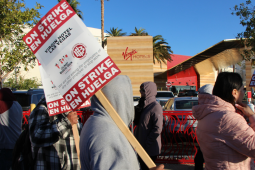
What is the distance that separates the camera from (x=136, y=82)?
2316cm

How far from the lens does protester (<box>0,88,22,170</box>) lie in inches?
140

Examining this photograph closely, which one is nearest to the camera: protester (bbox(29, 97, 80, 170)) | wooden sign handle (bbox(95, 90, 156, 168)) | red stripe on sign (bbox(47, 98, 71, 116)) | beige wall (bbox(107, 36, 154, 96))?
wooden sign handle (bbox(95, 90, 156, 168))

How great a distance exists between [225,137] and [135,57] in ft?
70.3

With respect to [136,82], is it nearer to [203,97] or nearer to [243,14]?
[243,14]

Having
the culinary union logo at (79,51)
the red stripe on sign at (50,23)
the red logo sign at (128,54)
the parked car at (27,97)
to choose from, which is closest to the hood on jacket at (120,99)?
the culinary union logo at (79,51)

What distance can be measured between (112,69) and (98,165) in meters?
0.81

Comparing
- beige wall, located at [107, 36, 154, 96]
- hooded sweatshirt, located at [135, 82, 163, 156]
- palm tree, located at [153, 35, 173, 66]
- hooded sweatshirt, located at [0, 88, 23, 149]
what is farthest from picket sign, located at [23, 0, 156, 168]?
palm tree, located at [153, 35, 173, 66]

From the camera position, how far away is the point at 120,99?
1.55 m

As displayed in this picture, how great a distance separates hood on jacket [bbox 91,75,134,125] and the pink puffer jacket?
89 cm

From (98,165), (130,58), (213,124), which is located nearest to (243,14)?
(130,58)

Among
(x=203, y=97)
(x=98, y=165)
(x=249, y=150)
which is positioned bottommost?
(x=249, y=150)

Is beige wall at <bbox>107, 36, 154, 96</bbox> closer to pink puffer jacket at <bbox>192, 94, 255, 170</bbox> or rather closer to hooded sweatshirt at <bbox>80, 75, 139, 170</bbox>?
pink puffer jacket at <bbox>192, 94, 255, 170</bbox>

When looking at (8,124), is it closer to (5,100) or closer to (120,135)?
(5,100)

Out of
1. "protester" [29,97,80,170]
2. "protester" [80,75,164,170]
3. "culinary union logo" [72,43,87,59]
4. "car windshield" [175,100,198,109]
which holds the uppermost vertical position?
"culinary union logo" [72,43,87,59]
